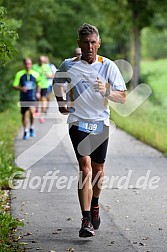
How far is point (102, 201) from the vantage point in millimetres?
10328

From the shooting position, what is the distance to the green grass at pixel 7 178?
777 cm

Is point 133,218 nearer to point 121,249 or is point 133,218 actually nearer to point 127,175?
point 121,249

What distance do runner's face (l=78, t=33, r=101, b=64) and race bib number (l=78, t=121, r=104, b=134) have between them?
0.65 m

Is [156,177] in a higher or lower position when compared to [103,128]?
lower

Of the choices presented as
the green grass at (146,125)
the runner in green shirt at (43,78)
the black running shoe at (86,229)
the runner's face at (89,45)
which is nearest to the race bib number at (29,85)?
the green grass at (146,125)

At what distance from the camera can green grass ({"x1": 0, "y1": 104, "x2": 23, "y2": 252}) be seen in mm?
7773

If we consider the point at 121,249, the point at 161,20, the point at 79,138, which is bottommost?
the point at 161,20

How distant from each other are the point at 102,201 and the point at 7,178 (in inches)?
75.2

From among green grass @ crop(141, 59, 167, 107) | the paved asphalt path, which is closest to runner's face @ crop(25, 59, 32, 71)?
the paved asphalt path

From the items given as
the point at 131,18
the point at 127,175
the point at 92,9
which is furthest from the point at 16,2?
the point at 92,9

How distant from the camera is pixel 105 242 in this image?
7.88 meters

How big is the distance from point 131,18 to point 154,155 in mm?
19019

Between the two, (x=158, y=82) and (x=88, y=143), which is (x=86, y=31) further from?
(x=158, y=82)

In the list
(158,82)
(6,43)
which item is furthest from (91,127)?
(158,82)
